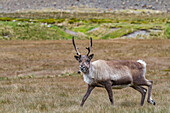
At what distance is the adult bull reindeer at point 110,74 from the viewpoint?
9.30 m

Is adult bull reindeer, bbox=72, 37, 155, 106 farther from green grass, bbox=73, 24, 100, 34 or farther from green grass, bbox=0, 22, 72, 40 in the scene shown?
green grass, bbox=73, 24, 100, 34

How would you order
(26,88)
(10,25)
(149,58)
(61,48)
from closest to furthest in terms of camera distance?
(26,88) → (149,58) → (61,48) → (10,25)

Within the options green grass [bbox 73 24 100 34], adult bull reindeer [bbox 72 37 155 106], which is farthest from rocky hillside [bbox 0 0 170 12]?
adult bull reindeer [bbox 72 37 155 106]

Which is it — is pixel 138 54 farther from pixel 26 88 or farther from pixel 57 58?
pixel 26 88

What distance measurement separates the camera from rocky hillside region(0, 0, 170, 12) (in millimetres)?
135250

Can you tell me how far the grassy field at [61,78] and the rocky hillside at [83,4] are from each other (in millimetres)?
96653

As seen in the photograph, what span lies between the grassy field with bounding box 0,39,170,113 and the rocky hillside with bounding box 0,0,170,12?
9665cm

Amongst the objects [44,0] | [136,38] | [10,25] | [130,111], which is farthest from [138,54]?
[44,0]

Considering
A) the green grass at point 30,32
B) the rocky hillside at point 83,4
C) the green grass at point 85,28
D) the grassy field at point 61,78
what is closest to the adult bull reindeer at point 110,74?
the grassy field at point 61,78

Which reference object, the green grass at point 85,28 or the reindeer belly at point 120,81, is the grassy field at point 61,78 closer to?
the reindeer belly at point 120,81

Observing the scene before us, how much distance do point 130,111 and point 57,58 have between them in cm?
2488

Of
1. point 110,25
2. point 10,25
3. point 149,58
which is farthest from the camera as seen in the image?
point 110,25

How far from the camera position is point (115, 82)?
31.5ft

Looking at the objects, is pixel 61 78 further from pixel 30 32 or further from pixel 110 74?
pixel 30 32
